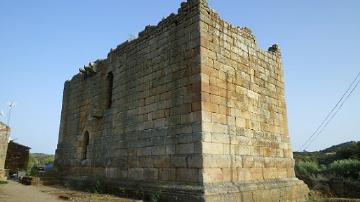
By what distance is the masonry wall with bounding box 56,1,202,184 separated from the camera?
7.30m

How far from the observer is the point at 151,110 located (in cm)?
847

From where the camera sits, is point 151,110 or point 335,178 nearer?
point 151,110

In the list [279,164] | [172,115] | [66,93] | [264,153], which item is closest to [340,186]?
[279,164]

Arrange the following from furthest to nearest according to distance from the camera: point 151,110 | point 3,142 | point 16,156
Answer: point 16,156 < point 3,142 < point 151,110

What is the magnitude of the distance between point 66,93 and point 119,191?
7562 mm

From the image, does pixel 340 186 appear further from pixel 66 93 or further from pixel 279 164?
pixel 66 93

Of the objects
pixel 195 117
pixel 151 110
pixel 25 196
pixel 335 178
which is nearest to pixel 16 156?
pixel 25 196

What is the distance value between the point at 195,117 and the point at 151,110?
1815mm

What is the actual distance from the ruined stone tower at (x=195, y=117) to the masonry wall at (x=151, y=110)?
0.09 feet

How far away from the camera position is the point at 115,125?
995 centimetres

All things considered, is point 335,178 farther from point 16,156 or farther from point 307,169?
point 16,156

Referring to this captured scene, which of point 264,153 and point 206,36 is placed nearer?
point 206,36

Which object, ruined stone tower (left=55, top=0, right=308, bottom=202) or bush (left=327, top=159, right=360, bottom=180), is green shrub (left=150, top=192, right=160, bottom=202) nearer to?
ruined stone tower (left=55, top=0, right=308, bottom=202)

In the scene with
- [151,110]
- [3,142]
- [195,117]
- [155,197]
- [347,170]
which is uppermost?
[151,110]
